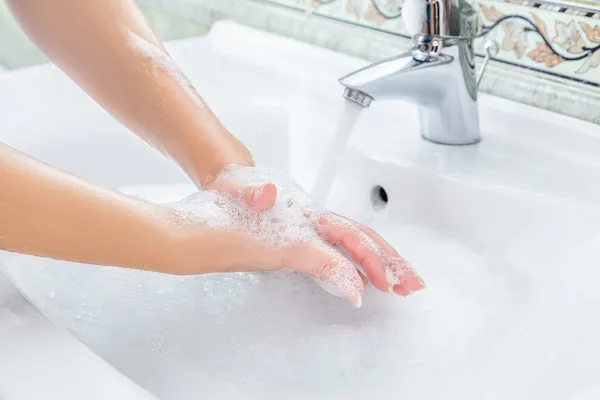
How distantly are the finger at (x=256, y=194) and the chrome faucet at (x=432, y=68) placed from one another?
131mm

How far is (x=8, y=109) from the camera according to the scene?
0.77 m

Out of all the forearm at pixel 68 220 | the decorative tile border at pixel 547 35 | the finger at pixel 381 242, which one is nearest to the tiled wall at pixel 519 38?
the decorative tile border at pixel 547 35

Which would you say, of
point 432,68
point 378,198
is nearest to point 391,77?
point 432,68

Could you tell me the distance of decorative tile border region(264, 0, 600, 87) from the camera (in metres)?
0.66

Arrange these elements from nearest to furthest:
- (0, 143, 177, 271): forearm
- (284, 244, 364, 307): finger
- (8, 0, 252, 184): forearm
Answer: (0, 143, 177, 271): forearm < (284, 244, 364, 307): finger < (8, 0, 252, 184): forearm

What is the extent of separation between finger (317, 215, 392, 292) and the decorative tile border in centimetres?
28

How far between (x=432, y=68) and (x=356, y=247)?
0.61ft

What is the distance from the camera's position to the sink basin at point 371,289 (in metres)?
0.51

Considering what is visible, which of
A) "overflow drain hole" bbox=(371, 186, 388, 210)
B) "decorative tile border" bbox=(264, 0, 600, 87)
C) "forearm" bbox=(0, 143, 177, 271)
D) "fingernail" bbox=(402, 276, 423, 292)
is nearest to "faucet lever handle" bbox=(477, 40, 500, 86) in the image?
"decorative tile border" bbox=(264, 0, 600, 87)

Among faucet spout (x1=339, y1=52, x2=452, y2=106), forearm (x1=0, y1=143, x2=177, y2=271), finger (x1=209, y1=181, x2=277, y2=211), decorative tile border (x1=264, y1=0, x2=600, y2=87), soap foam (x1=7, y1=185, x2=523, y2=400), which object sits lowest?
soap foam (x1=7, y1=185, x2=523, y2=400)

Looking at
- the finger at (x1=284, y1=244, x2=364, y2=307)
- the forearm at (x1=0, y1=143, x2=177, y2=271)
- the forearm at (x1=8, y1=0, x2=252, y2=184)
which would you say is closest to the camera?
the forearm at (x1=0, y1=143, x2=177, y2=271)

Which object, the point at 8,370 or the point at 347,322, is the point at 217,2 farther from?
the point at 8,370

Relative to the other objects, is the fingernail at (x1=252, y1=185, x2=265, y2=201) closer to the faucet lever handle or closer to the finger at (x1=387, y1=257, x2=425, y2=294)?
the finger at (x1=387, y1=257, x2=425, y2=294)

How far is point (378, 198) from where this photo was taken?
2.41ft
